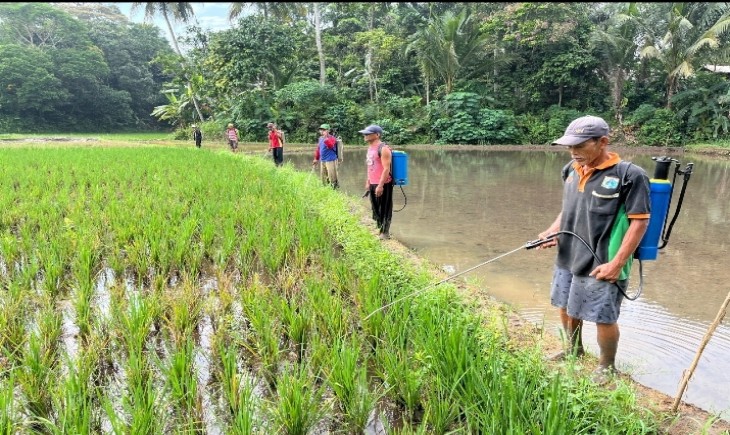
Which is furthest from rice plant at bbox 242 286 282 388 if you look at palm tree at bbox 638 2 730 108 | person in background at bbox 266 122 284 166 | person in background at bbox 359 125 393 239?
palm tree at bbox 638 2 730 108

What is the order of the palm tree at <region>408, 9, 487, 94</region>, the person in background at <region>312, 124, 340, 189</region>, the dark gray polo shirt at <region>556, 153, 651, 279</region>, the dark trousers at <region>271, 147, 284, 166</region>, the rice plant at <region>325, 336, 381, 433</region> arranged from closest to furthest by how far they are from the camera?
the rice plant at <region>325, 336, 381, 433</region>
the dark gray polo shirt at <region>556, 153, 651, 279</region>
the person in background at <region>312, 124, 340, 189</region>
the dark trousers at <region>271, 147, 284, 166</region>
the palm tree at <region>408, 9, 487, 94</region>

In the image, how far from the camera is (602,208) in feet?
6.72

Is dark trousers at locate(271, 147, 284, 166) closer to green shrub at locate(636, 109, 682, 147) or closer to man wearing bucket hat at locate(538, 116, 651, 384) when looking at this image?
man wearing bucket hat at locate(538, 116, 651, 384)

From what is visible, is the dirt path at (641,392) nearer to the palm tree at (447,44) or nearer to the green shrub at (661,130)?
the palm tree at (447,44)

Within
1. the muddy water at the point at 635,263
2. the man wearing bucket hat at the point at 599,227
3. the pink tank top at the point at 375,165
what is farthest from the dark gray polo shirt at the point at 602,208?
the pink tank top at the point at 375,165

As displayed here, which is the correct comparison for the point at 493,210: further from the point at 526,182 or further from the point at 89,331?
the point at 89,331

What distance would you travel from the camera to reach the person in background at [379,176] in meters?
4.46

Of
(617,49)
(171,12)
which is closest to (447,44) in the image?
(617,49)

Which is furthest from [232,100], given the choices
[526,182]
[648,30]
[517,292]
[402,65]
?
[517,292]

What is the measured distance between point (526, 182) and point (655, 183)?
7.58 meters

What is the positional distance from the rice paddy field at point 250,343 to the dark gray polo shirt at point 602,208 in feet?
1.58

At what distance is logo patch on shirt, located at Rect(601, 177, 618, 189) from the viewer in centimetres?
200

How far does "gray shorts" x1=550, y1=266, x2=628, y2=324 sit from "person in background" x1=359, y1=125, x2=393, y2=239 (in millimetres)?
2411

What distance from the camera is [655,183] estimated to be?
1.99 meters
